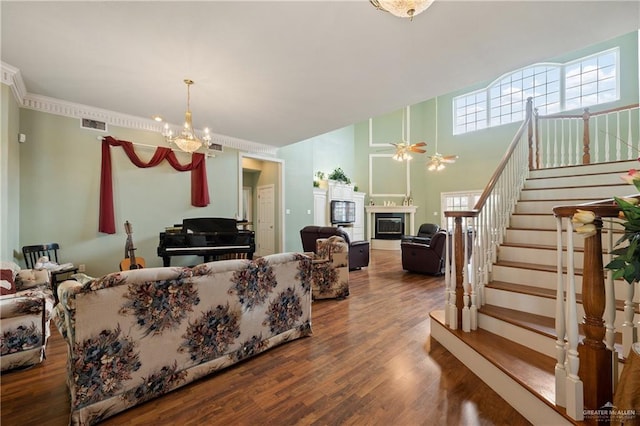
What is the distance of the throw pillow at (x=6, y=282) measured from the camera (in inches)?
93.7

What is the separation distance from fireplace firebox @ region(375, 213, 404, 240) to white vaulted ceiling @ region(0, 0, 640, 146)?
18.5 ft

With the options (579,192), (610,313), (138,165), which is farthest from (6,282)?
(579,192)

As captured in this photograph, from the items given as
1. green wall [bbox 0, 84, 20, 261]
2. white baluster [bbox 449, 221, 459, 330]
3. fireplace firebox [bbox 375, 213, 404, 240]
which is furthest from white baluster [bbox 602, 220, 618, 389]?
fireplace firebox [bbox 375, 213, 404, 240]

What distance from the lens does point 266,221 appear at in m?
7.38

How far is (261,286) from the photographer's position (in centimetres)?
218

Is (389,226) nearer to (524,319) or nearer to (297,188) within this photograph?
(297,188)

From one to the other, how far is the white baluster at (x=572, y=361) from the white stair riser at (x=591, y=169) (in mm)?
3153

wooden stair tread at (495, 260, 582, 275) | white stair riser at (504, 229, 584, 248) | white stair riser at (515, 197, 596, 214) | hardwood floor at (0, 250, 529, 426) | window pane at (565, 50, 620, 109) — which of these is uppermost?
window pane at (565, 50, 620, 109)

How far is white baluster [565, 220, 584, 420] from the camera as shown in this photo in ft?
4.15

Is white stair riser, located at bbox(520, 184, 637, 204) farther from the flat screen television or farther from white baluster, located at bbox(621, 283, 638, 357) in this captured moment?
the flat screen television

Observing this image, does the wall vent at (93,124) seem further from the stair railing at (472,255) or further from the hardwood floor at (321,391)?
the stair railing at (472,255)

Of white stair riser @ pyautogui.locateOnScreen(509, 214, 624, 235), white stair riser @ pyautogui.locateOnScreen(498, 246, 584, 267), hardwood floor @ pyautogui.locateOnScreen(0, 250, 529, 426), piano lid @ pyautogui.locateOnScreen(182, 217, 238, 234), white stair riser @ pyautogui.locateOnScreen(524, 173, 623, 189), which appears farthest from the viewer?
piano lid @ pyautogui.locateOnScreen(182, 217, 238, 234)

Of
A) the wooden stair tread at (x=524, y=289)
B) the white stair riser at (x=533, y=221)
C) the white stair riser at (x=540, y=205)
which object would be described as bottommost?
the wooden stair tread at (x=524, y=289)

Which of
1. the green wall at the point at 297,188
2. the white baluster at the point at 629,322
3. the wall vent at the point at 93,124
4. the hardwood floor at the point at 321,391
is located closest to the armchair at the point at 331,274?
the hardwood floor at the point at 321,391
